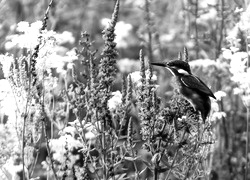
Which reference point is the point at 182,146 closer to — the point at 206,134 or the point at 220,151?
the point at 206,134

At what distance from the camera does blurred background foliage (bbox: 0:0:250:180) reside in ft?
18.2

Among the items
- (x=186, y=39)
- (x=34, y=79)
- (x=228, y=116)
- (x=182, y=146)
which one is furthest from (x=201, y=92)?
(x=186, y=39)

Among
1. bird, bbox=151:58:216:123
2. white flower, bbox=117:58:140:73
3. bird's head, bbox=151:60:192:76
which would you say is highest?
white flower, bbox=117:58:140:73

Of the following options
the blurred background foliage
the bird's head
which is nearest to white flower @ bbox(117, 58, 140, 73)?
the blurred background foliage

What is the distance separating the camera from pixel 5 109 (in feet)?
12.9

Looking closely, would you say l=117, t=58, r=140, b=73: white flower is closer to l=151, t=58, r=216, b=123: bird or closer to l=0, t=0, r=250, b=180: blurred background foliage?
l=0, t=0, r=250, b=180: blurred background foliage

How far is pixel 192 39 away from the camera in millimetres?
5867

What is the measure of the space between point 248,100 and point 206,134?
0.85m

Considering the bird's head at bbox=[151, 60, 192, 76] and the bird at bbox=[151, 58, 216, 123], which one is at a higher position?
the bird's head at bbox=[151, 60, 192, 76]

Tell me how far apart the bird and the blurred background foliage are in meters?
1.36

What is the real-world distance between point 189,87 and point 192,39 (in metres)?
2.68

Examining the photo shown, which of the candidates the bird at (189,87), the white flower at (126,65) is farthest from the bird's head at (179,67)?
the white flower at (126,65)

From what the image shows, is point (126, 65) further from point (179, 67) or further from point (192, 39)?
point (179, 67)

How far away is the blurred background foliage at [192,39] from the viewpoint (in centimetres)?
555
